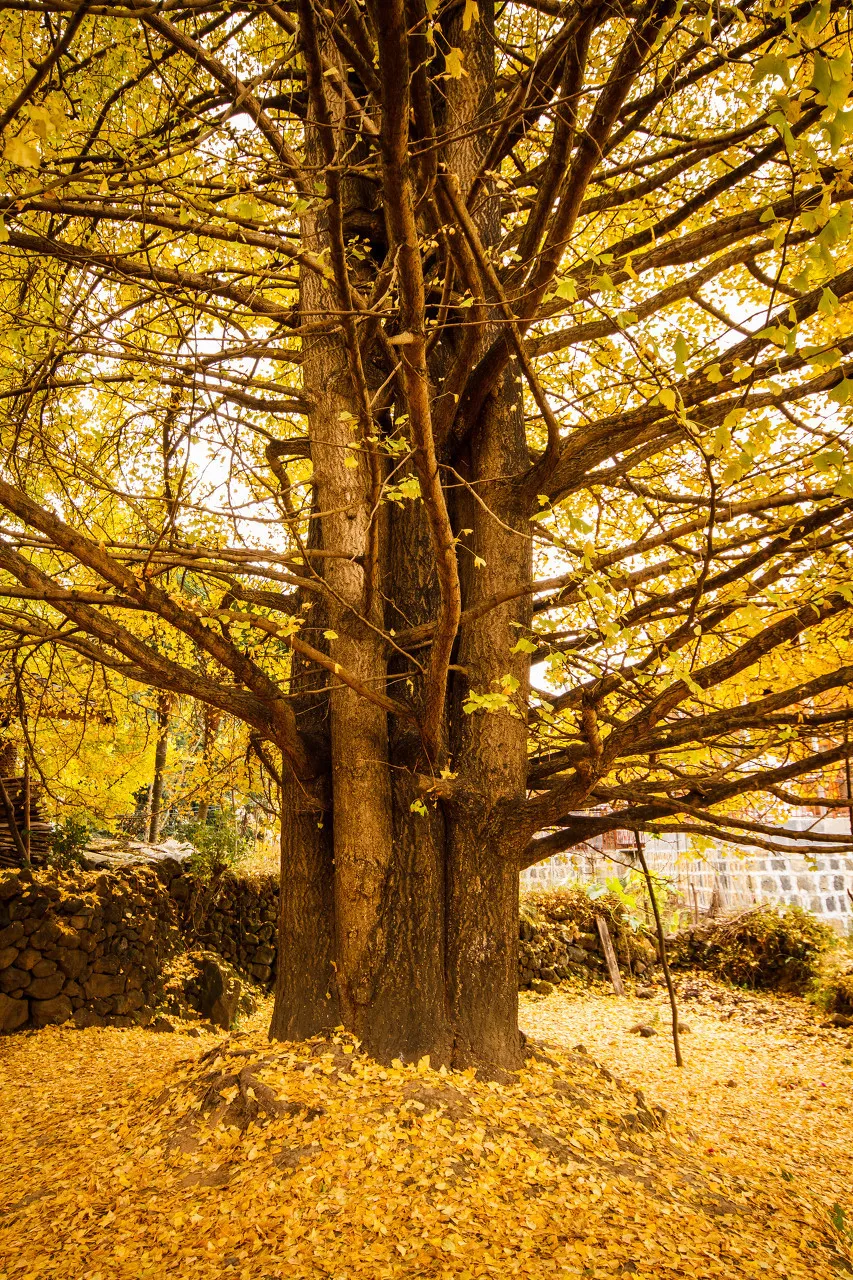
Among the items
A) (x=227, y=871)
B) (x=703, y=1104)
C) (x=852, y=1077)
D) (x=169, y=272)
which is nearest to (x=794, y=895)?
(x=852, y=1077)

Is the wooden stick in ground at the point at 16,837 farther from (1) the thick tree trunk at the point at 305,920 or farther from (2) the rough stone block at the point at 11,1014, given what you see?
(1) the thick tree trunk at the point at 305,920

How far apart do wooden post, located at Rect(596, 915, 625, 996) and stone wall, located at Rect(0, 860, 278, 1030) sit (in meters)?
5.39

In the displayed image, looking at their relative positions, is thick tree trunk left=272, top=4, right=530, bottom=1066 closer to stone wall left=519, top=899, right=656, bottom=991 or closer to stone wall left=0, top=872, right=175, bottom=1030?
stone wall left=0, top=872, right=175, bottom=1030

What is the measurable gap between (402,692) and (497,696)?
1312 mm

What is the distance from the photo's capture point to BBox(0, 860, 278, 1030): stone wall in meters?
6.60

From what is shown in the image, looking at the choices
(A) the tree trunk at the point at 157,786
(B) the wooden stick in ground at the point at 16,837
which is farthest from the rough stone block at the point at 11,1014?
(A) the tree trunk at the point at 157,786

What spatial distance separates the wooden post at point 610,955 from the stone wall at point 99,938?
212 inches

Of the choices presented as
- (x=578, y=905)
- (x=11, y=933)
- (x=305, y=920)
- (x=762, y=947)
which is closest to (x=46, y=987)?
(x=11, y=933)

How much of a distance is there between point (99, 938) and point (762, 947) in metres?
8.99

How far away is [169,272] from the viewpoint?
11.5 feet

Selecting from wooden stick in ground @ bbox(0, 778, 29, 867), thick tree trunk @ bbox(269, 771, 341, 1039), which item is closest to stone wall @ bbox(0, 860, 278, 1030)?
wooden stick in ground @ bbox(0, 778, 29, 867)

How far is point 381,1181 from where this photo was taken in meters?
2.73

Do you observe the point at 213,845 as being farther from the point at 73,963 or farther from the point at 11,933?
the point at 11,933

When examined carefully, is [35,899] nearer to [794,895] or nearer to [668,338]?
[668,338]
